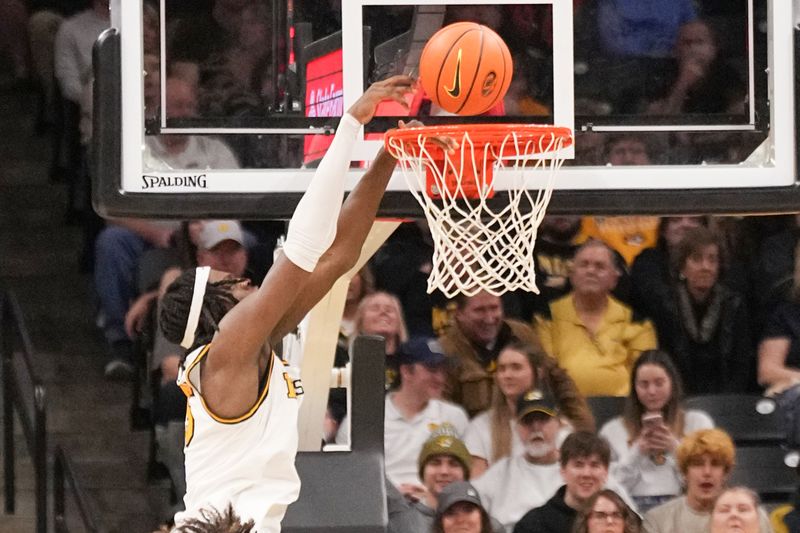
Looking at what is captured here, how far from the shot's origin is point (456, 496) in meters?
5.48

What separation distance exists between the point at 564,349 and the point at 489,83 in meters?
2.44

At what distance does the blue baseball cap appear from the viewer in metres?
5.88

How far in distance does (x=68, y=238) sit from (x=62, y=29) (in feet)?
3.50

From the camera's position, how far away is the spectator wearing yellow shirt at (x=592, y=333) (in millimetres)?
6070

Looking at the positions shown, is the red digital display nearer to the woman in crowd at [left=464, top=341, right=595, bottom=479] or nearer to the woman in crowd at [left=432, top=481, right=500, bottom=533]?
the woman in crowd at [left=432, top=481, right=500, bottom=533]

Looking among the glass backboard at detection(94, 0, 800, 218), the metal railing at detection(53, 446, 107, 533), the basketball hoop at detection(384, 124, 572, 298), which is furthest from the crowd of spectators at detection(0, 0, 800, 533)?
the basketball hoop at detection(384, 124, 572, 298)

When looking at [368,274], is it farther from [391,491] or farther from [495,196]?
[495,196]

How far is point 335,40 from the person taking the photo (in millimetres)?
4246

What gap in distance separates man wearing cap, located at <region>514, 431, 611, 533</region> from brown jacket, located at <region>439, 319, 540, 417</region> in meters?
0.46

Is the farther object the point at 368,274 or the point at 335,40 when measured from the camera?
the point at 368,274

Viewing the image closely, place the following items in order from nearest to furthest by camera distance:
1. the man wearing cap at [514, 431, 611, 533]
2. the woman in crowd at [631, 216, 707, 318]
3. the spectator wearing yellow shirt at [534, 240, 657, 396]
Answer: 1. the man wearing cap at [514, 431, 611, 533]
2. the spectator wearing yellow shirt at [534, 240, 657, 396]
3. the woman in crowd at [631, 216, 707, 318]

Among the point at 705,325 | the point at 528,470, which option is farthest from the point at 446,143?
the point at 705,325

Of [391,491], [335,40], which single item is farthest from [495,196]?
[391,491]

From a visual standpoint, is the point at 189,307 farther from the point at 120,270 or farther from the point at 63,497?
the point at 120,270
